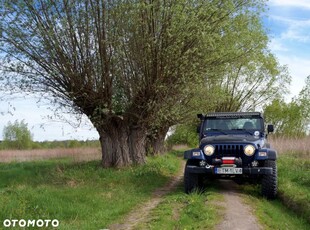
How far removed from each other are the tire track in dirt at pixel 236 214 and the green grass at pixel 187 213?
0.17m

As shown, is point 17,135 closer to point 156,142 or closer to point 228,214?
point 156,142

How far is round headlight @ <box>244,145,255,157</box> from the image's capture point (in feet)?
32.7

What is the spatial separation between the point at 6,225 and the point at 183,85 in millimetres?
8771

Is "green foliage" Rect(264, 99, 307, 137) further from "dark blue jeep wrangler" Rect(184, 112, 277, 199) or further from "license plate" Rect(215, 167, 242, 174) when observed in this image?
"license plate" Rect(215, 167, 242, 174)

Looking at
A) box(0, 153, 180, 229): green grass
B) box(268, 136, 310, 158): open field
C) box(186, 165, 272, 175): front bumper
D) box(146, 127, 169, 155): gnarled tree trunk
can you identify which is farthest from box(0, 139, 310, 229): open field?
box(146, 127, 169, 155): gnarled tree trunk

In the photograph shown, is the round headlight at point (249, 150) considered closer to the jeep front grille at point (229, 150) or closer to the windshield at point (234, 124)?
the jeep front grille at point (229, 150)

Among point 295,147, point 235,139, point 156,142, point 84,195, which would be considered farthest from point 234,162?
point 156,142

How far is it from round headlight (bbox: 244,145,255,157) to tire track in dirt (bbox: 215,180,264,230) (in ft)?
3.72

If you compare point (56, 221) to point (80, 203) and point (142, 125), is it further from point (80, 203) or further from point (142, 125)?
point (142, 125)

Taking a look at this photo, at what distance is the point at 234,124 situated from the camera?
38.9 feet

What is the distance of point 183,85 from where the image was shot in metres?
14.2

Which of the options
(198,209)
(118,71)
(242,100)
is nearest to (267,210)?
(198,209)

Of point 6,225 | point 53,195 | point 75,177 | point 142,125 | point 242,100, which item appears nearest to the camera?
point 6,225

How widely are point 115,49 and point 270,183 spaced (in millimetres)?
6890
